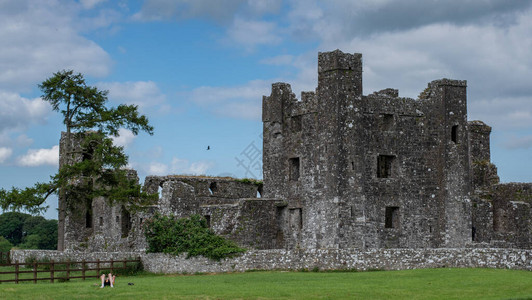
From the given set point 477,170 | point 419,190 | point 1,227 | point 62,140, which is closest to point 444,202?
point 419,190

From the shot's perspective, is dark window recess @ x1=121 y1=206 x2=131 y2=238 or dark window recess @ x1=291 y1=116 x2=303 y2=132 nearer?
dark window recess @ x1=291 y1=116 x2=303 y2=132

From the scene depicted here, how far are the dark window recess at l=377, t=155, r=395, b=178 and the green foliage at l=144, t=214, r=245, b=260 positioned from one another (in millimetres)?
9603

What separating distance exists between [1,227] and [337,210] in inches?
3103

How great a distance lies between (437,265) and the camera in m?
35.2

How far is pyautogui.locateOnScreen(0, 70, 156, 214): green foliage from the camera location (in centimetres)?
4610

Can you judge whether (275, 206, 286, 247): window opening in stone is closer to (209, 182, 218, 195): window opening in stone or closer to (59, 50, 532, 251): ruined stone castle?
(59, 50, 532, 251): ruined stone castle

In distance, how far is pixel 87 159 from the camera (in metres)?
48.2

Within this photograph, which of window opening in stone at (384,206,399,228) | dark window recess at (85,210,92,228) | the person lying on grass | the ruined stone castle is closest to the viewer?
the person lying on grass

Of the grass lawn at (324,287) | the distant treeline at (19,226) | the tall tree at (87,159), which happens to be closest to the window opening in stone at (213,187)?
the tall tree at (87,159)

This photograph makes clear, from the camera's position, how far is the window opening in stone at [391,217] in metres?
43.8

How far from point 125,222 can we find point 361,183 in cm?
1751

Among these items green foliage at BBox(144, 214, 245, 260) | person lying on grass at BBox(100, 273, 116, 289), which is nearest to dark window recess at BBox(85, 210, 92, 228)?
green foliage at BBox(144, 214, 245, 260)

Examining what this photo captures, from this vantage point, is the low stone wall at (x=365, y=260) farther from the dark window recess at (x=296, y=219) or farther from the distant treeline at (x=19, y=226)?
the distant treeline at (x=19, y=226)

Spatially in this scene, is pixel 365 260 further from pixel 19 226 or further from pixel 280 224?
pixel 19 226
